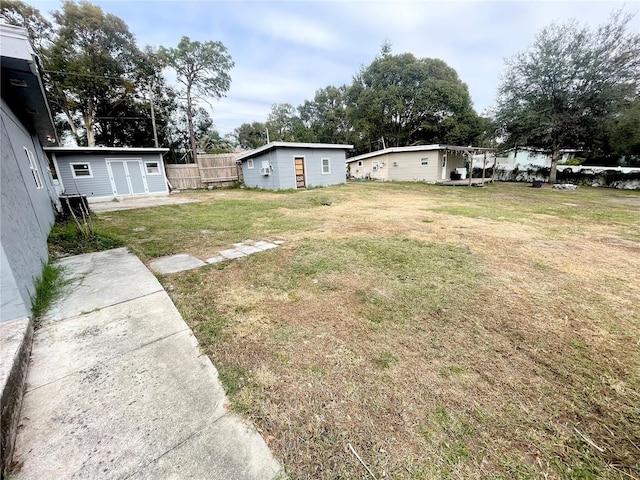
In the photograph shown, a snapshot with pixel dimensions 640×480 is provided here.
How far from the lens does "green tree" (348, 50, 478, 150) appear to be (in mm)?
22672

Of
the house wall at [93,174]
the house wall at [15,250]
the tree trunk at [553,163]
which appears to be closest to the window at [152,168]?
the house wall at [93,174]

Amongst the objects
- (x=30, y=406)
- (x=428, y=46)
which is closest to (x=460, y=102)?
(x=428, y=46)

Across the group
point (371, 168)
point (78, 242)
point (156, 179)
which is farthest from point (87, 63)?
point (371, 168)

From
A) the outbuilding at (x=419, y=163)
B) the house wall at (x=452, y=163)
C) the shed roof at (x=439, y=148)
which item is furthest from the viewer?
the house wall at (x=452, y=163)

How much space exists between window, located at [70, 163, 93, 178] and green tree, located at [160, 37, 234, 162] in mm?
8725

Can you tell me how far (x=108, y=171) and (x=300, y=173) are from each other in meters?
9.17

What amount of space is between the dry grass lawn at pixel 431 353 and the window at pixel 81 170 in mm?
10866

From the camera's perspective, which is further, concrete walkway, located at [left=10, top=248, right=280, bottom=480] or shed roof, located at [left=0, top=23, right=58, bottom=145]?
shed roof, located at [left=0, top=23, right=58, bottom=145]

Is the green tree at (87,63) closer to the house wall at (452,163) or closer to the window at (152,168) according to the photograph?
the window at (152,168)

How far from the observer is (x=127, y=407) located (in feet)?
5.06

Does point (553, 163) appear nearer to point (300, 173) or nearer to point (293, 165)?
point (300, 173)

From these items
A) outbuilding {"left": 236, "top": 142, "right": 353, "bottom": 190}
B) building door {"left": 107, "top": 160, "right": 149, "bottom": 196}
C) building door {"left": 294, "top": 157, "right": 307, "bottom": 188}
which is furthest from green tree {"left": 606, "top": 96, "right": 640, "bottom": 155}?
building door {"left": 107, "top": 160, "right": 149, "bottom": 196}

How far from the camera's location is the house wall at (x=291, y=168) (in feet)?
42.0

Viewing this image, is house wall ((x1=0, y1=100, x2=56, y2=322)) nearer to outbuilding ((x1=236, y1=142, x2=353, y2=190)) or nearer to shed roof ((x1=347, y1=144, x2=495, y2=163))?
Answer: outbuilding ((x1=236, y1=142, x2=353, y2=190))
